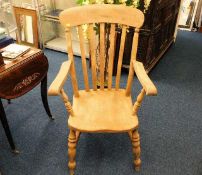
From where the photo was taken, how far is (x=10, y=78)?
146cm

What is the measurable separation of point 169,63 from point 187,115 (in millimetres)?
1129

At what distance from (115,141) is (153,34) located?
1311mm

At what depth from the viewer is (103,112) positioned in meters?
1.46

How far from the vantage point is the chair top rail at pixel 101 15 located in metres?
1.46

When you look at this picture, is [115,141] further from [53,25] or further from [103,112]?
[53,25]

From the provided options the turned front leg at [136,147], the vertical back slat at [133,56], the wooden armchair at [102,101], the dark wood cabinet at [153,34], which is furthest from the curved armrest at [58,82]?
the dark wood cabinet at [153,34]

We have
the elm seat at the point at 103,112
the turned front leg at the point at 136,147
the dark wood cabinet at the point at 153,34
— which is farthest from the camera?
the dark wood cabinet at the point at 153,34

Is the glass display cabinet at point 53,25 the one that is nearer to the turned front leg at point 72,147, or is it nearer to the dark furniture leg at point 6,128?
the dark furniture leg at point 6,128

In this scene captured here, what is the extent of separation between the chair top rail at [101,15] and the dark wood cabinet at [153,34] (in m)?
0.88

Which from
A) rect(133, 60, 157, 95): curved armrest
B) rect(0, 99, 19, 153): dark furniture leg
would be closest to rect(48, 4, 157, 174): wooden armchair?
rect(133, 60, 157, 95): curved armrest

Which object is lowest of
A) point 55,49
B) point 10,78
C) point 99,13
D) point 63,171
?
point 63,171

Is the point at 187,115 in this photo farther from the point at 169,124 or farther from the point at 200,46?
the point at 200,46

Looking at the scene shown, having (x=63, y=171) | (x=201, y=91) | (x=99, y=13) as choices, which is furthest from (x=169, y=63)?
(x=63, y=171)

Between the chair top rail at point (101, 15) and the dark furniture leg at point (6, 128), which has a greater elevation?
the chair top rail at point (101, 15)
